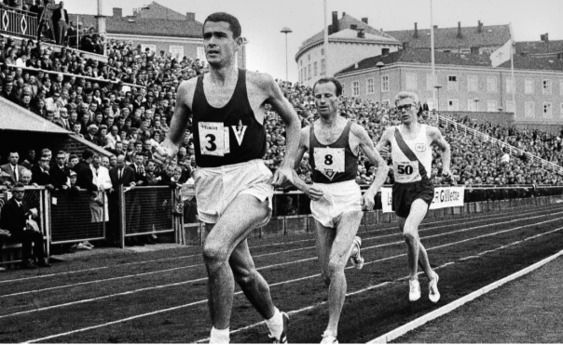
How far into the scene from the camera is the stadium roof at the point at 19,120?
20906 mm

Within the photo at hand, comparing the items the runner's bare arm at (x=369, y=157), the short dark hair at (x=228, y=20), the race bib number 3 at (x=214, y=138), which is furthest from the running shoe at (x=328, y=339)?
the short dark hair at (x=228, y=20)

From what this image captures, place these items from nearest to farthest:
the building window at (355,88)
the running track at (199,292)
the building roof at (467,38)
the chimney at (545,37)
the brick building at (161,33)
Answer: the running track at (199,292), the brick building at (161,33), the building window at (355,88), the building roof at (467,38), the chimney at (545,37)

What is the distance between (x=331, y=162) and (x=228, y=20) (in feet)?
8.10

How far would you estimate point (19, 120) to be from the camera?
21.0m

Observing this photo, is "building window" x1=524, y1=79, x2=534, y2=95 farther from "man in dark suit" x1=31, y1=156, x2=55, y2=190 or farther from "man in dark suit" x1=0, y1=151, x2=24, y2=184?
"man in dark suit" x1=0, y1=151, x2=24, y2=184

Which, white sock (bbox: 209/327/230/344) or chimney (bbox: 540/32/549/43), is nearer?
white sock (bbox: 209/327/230/344)

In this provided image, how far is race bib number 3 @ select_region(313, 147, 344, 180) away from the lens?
9.66 meters

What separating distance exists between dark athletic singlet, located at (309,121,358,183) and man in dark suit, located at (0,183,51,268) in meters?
8.92

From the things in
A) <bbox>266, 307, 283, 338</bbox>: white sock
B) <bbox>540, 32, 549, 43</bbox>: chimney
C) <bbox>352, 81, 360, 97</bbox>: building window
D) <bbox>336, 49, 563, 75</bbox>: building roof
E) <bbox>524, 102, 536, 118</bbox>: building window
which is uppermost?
<bbox>540, 32, 549, 43</bbox>: chimney

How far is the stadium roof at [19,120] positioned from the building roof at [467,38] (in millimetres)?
143691

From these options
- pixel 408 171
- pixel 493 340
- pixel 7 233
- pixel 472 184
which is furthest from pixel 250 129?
pixel 472 184

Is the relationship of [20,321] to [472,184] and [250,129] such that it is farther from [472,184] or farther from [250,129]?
[472,184]

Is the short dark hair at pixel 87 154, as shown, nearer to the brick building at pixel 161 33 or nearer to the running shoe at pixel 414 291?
the running shoe at pixel 414 291

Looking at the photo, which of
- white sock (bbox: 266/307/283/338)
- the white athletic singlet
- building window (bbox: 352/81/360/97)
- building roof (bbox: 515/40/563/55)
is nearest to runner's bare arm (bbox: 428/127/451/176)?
the white athletic singlet
